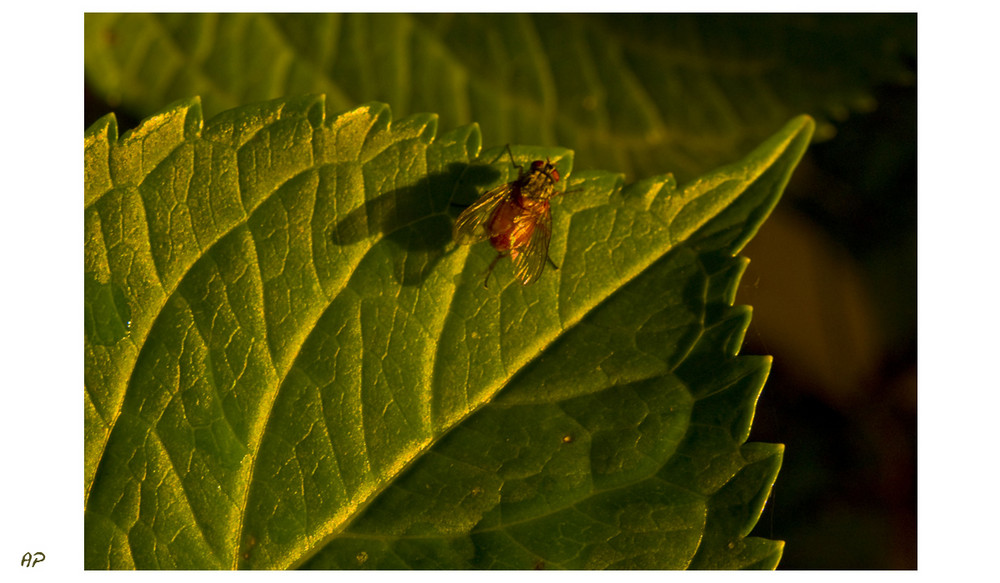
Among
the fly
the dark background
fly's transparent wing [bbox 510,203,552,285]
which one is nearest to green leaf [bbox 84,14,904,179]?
the dark background

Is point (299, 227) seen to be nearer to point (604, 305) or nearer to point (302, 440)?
point (302, 440)

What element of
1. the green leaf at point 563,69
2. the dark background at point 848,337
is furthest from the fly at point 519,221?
the dark background at point 848,337

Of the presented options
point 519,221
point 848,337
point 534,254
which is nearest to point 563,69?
point 519,221

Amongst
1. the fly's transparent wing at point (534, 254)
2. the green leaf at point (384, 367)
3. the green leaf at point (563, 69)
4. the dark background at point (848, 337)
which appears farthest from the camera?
the dark background at point (848, 337)

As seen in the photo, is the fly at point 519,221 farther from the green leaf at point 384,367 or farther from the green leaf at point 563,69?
the green leaf at point 563,69

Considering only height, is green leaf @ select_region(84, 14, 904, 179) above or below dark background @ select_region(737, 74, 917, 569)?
above

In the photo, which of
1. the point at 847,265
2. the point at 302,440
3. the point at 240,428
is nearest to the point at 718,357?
the point at 302,440

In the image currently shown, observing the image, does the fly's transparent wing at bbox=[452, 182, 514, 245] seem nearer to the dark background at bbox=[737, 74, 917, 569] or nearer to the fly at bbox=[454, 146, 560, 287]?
the fly at bbox=[454, 146, 560, 287]
